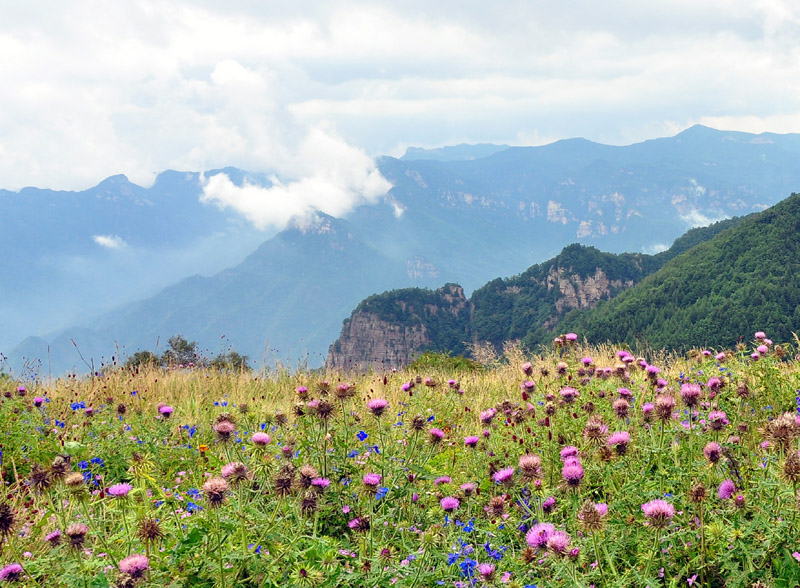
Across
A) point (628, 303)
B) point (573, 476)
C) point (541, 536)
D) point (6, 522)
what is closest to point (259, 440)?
point (6, 522)

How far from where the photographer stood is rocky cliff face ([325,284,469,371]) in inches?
6722

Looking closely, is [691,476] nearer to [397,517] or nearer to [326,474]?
[397,517]

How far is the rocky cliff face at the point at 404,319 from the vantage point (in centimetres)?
17075

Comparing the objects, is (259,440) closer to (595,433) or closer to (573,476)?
(573,476)

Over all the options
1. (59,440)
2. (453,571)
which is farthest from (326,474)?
(59,440)

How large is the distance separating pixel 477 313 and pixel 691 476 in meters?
172

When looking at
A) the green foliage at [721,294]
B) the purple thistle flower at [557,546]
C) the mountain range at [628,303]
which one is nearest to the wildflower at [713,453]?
the purple thistle flower at [557,546]

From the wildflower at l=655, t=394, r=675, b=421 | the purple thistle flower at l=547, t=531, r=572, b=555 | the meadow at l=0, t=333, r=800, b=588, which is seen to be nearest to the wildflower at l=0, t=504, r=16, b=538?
the meadow at l=0, t=333, r=800, b=588

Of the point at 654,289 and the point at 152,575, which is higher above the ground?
the point at 152,575

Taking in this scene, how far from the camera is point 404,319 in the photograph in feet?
571

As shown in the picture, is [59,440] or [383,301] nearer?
[59,440]

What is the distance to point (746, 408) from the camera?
492 centimetres

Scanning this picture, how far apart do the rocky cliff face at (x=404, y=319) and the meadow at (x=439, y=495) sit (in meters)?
160

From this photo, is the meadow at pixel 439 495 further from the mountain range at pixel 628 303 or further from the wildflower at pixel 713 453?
the mountain range at pixel 628 303
